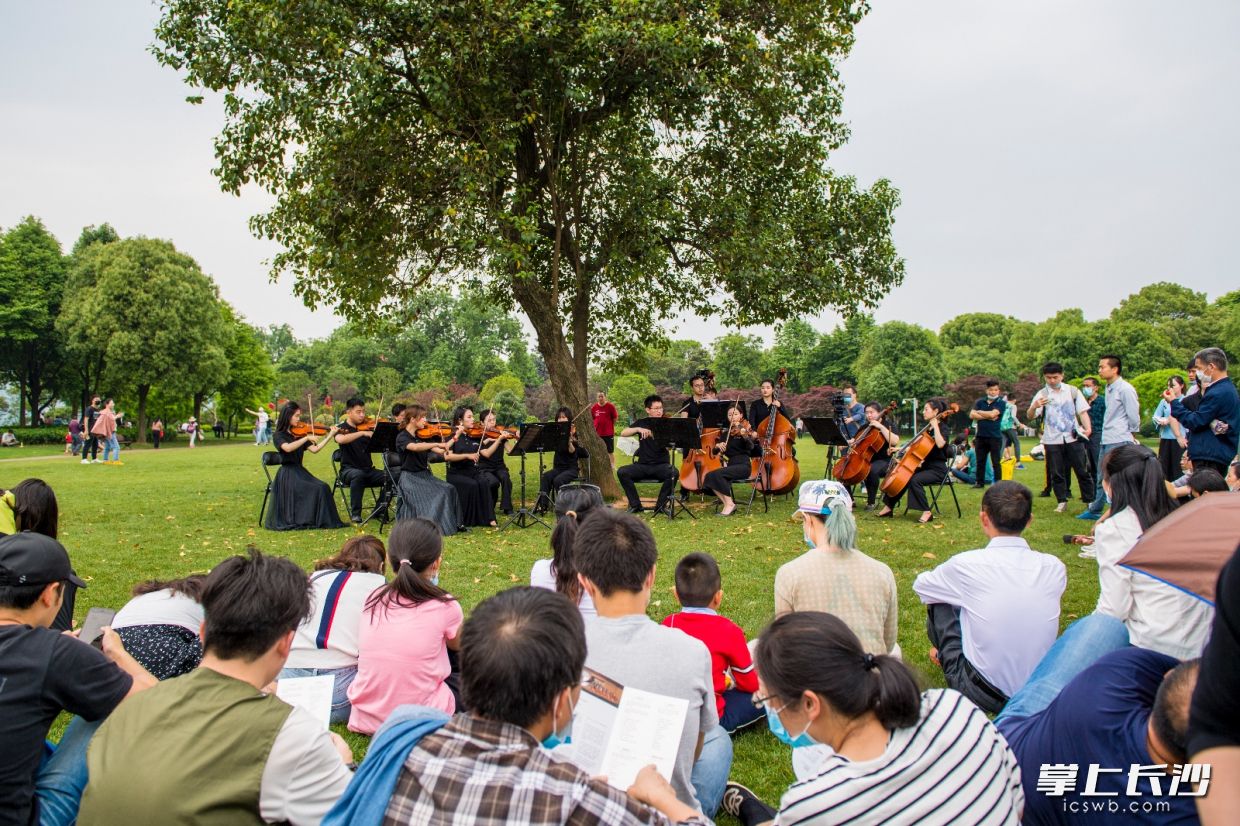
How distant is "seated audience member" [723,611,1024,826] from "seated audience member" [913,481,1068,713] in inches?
76.4

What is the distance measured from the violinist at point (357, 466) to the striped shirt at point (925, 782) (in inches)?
376

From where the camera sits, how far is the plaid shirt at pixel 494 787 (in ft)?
5.34

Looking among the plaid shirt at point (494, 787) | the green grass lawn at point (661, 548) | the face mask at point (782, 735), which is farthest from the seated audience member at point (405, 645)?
the plaid shirt at point (494, 787)

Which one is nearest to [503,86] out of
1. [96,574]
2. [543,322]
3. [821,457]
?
[543,322]

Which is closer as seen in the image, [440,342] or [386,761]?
[386,761]

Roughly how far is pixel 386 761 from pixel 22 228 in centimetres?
4925

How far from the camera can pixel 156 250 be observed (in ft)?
129

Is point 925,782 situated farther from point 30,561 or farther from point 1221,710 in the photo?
point 30,561

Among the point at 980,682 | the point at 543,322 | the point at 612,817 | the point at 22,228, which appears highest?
the point at 22,228

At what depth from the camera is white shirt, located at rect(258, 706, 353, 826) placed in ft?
6.71

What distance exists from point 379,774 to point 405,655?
6.82 ft

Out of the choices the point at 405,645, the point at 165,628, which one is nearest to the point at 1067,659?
the point at 405,645

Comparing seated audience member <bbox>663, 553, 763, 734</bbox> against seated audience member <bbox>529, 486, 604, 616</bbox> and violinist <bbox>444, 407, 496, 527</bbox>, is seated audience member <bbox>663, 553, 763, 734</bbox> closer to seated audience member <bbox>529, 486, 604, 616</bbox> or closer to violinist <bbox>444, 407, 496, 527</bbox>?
seated audience member <bbox>529, 486, 604, 616</bbox>

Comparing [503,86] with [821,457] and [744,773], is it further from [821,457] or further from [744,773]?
[821,457]
